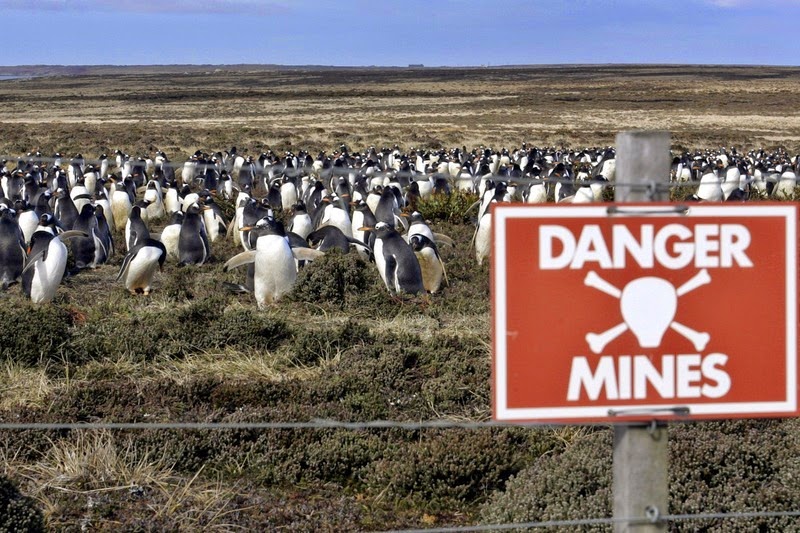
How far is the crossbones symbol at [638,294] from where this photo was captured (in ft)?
6.97

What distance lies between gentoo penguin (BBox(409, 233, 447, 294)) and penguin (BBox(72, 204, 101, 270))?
13.4 ft

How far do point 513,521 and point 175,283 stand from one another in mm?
7068

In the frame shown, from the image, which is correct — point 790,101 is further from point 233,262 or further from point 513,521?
point 513,521

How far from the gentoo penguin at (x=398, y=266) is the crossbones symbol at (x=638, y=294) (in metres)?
7.72

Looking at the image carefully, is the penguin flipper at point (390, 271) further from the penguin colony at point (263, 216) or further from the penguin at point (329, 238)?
the penguin at point (329, 238)

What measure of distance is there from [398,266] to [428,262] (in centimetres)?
55

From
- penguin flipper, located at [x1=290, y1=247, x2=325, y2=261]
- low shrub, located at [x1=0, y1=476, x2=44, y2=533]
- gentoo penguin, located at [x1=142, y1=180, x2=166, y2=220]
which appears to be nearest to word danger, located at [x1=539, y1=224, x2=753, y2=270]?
low shrub, located at [x1=0, y1=476, x2=44, y2=533]

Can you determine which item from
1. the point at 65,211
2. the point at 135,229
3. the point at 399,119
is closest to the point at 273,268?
the point at 135,229

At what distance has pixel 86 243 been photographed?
11852 millimetres

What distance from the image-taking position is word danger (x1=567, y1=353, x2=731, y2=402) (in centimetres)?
213

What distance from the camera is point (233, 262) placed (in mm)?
10344

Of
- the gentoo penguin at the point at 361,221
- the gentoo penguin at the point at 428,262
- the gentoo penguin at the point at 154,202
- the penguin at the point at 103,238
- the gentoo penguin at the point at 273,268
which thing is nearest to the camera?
the gentoo penguin at the point at 273,268

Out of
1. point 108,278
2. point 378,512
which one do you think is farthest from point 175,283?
point 378,512

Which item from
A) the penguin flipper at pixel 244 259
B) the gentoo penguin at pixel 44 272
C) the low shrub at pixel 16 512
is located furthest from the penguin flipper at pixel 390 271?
the low shrub at pixel 16 512
